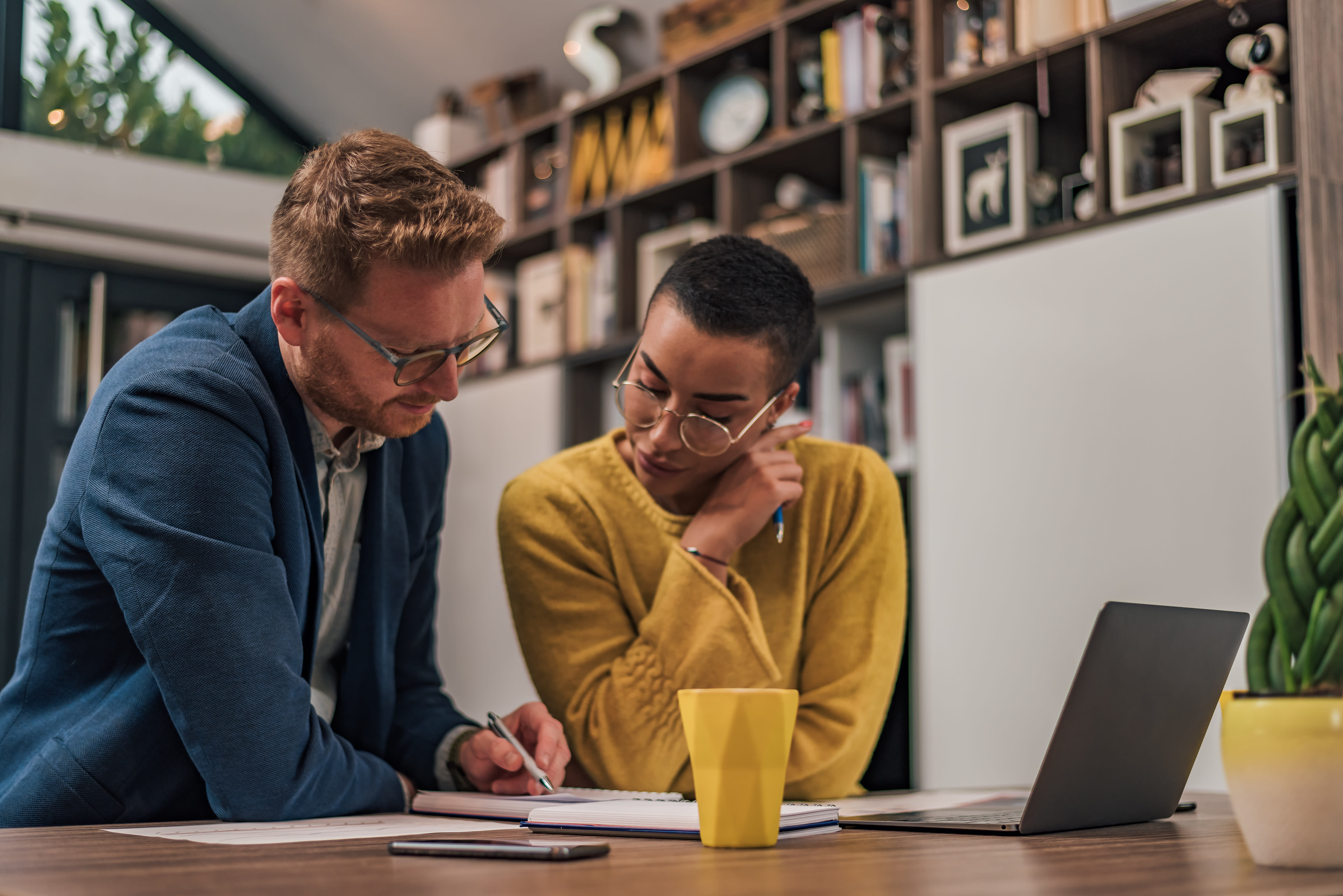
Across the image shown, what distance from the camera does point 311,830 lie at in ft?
3.35

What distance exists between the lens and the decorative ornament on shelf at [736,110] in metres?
3.18

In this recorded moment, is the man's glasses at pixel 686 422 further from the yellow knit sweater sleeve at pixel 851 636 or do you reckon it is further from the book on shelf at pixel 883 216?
the book on shelf at pixel 883 216

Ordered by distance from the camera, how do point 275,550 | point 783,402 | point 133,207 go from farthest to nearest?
1. point 133,207
2. point 783,402
3. point 275,550

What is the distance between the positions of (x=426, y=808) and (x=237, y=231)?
3365 millimetres

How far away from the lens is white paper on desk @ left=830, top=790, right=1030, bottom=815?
120 cm

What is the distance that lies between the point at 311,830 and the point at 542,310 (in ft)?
9.27

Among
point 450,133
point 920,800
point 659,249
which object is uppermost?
point 450,133

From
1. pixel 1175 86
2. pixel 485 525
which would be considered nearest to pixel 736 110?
pixel 1175 86

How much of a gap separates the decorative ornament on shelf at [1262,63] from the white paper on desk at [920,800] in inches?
55.1

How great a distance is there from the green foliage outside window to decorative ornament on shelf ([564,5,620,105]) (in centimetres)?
112

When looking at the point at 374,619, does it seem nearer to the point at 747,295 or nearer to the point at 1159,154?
the point at 747,295

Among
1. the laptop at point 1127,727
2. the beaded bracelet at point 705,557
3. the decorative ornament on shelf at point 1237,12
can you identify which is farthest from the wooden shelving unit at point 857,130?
the laptop at point 1127,727

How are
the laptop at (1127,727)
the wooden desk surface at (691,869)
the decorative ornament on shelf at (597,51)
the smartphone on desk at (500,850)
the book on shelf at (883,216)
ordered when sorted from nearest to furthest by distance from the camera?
the wooden desk surface at (691,869) < the smartphone on desk at (500,850) < the laptop at (1127,727) < the book on shelf at (883,216) < the decorative ornament on shelf at (597,51)

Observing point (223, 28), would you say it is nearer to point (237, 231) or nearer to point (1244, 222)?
point (237, 231)
